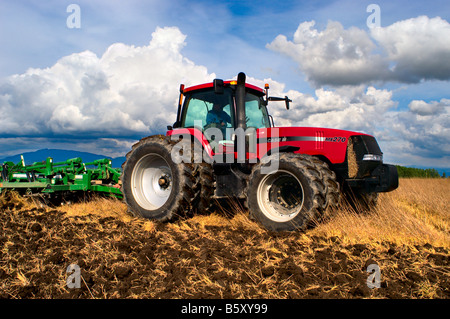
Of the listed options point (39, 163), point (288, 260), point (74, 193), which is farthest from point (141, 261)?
point (39, 163)

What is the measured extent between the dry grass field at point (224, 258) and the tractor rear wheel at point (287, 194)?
0.18m

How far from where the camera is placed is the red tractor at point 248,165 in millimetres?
4617

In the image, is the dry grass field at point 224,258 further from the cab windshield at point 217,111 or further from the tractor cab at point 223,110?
the cab windshield at point 217,111

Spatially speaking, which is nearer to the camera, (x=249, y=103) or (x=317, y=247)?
(x=317, y=247)

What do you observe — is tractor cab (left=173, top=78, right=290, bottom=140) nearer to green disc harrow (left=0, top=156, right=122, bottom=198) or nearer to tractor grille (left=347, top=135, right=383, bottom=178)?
tractor grille (left=347, top=135, right=383, bottom=178)

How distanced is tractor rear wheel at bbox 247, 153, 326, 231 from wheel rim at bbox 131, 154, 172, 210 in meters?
1.78

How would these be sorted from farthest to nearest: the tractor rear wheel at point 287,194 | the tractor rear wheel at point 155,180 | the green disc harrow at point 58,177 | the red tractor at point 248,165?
the green disc harrow at point 58,177, the tractor rear wheel at point 155,180, the red tractor at point 248,165, the tractor rear wheel at point 287,194

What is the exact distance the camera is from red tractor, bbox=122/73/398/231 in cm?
462

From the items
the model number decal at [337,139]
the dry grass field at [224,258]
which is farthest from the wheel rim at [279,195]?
the model number decal at [337,139]

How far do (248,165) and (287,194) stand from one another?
32.6 inches
